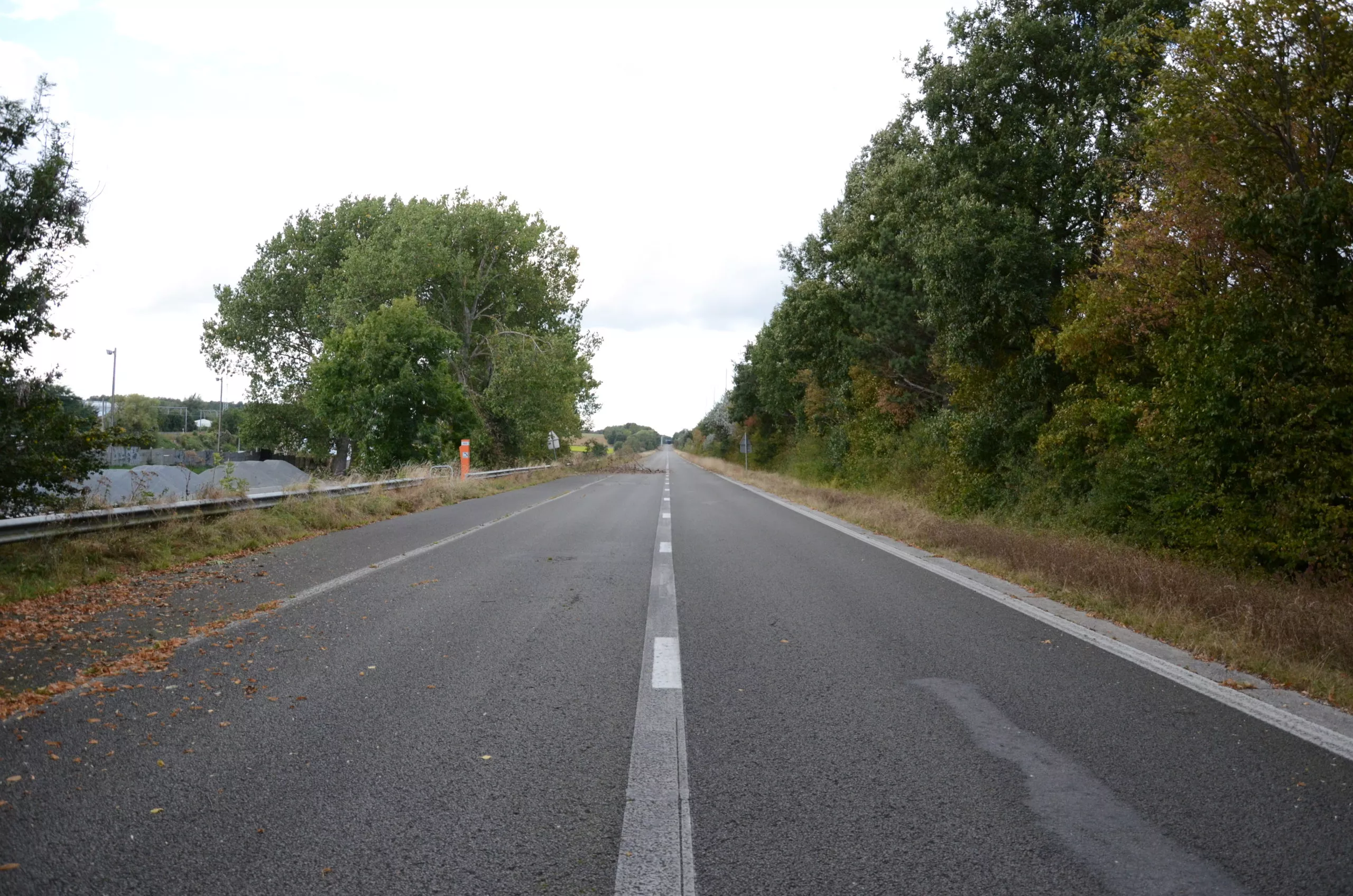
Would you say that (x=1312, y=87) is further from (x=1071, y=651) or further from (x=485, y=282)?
(x=485, y=282)

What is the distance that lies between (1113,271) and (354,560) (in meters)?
12.8

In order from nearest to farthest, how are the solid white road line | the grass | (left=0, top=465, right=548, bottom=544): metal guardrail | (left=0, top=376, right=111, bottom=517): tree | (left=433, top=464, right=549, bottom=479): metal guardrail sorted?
1. the solid white road line
2. the grass
3. (left=0, top=465, right=548, bottom=544): metal guardrail
4. (left=0, top=376, right=111, bottom=517): tree
5. (left=433, top=464, right=549, bottom=479): metal guardrail

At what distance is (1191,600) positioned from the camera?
7699 millimetres

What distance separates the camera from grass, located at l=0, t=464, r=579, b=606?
8148 mm

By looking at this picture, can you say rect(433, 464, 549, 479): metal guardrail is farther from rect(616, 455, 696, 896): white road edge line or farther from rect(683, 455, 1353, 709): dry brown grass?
rect(616, 455, 696, 896): white road edge line

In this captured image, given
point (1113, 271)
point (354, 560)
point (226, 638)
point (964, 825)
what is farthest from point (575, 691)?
point (1113, 271)

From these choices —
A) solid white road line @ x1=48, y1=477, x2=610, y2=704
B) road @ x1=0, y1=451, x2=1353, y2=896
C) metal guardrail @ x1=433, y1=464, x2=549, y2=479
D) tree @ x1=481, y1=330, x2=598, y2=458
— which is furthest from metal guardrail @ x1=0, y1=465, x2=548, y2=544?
tree @ x1=481, y1=330, x2=598, y2=458

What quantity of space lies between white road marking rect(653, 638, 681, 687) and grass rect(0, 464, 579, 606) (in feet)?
18.7

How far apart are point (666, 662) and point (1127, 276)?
460 inches

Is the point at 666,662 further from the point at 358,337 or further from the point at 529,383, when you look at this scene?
the point at 529,383

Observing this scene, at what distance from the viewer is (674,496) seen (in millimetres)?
27828

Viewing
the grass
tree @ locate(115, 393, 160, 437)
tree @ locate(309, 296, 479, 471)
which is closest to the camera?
the grass

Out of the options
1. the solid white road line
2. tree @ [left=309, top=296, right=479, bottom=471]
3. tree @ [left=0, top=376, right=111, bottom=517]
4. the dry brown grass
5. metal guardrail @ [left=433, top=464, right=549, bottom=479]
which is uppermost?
tree @ [left=309, top=296, right=479, bottom=471]

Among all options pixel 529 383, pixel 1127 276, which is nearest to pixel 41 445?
pixel 1127 276
